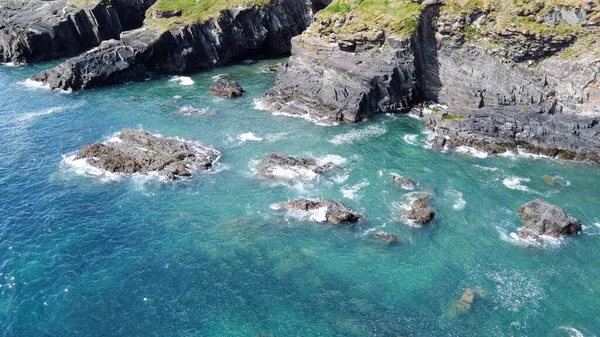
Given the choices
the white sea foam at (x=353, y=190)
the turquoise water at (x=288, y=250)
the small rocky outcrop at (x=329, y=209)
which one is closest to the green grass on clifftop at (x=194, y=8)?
the turquoise water at (x=288, y=250)

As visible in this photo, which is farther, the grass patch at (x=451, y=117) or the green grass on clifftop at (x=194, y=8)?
the green grass on clifftop at (x=194, y=8)

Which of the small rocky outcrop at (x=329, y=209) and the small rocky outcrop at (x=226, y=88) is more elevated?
the small rocky outcrop at (x=226, y=88)

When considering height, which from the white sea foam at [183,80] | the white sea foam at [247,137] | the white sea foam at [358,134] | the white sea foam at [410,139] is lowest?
the white sea foam at [410,139]

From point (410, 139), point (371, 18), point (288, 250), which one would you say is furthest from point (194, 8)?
point (288, 250)

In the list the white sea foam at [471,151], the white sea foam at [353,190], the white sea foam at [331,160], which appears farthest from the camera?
the white sea foam at [471,151]

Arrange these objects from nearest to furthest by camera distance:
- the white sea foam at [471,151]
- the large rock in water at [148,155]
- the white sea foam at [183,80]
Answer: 1. the large rock in water at [148,155]
2. the white sea foam at [471,151]
3. the white sea foam at [183,80]

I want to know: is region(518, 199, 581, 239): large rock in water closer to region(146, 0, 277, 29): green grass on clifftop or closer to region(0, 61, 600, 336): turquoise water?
region(0, 61, 600, 336): turquoise water

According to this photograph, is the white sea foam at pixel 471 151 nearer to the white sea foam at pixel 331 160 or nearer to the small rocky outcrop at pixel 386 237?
the white sea foam at pixel 331 160
